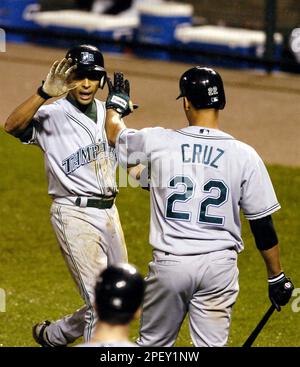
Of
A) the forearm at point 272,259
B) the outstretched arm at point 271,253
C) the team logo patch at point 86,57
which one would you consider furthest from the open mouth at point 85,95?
the forearm at point 272,259

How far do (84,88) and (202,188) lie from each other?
136cm

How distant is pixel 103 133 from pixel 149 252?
311cm

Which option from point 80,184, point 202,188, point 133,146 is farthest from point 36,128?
point 202,188

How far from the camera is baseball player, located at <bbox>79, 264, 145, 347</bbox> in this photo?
4609mm

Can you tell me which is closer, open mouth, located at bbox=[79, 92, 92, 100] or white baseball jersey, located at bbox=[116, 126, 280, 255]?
white baseball jersey, located at bbox=[116, 126, 280, 255]

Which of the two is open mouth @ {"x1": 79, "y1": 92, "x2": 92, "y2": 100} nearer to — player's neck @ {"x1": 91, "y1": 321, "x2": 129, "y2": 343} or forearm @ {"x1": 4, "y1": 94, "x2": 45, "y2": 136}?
forearm @ {"x1": 4, "y1": 94, "x2": 45, "y2": 136}

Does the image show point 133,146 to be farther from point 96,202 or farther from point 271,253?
point 271,253

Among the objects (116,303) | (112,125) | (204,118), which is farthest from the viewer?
(112,125)

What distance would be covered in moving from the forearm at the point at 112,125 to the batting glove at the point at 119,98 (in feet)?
0.11

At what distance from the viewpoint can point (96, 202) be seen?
7.15 metres

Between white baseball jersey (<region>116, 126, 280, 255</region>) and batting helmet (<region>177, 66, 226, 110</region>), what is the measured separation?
0.15m

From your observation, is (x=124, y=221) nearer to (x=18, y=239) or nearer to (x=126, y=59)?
(x=18, y=239)

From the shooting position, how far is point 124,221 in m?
11.0

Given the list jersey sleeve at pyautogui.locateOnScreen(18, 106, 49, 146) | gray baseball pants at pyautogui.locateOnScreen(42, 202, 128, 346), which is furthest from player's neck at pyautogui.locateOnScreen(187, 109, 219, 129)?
jersey sleeve at pyautogui.locateOnScreen(18, 106, 49, 146)
